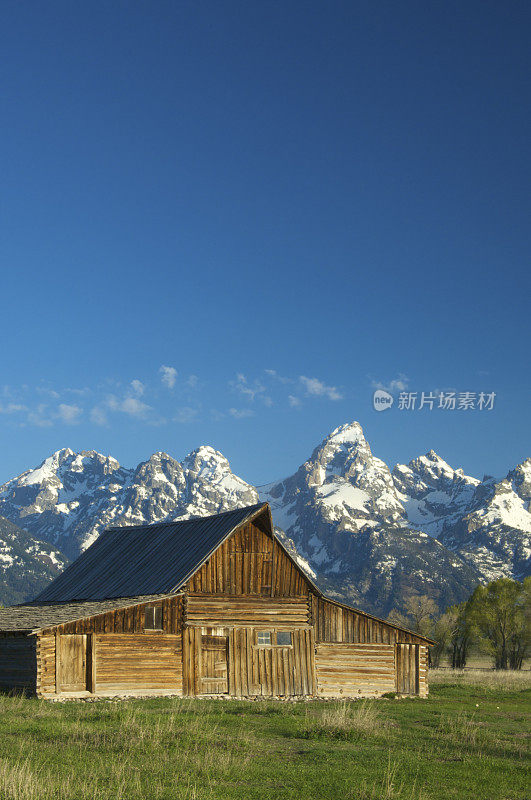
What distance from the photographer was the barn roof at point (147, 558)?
40.4 m

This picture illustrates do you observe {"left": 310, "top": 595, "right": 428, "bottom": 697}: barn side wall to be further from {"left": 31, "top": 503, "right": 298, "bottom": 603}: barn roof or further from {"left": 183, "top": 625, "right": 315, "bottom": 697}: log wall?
{"left": 31, "top": 503, "right": 298, "bottom": 603}: barn roof

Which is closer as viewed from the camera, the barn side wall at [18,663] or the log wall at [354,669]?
the barn side wall at [18,663]

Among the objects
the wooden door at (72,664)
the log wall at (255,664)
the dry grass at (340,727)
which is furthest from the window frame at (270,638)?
the dry grass at (340,727)

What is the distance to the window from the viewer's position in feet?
122

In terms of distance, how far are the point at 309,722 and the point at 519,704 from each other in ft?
52.8

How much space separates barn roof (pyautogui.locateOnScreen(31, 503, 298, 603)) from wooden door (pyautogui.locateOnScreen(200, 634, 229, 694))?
316cm

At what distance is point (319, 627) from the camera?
4156 cm

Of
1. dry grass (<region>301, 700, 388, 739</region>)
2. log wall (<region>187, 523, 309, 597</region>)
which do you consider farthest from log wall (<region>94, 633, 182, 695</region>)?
dry grass (<region>301, 700, 388, 739</region>)

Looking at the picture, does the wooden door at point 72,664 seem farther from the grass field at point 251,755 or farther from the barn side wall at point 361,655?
the barn side wall at point 361,655

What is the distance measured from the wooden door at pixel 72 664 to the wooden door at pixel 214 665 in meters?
5.67

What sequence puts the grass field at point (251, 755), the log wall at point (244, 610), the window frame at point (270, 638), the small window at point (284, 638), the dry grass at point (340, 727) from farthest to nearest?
1. the small window at point (284, 638)
2. the window frame at point (270, 638)
3. the log wall at point (244, 610)
4. the dry grass at point (340, 727)
5. the grass field at point (251, 755)

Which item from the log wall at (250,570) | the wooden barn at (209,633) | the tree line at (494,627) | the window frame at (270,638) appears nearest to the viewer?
the wooden barn at (209,633)

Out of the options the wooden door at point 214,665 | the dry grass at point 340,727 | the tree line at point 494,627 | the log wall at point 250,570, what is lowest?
the tree line at point 494,627

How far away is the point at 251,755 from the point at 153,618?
1862 centimetres
